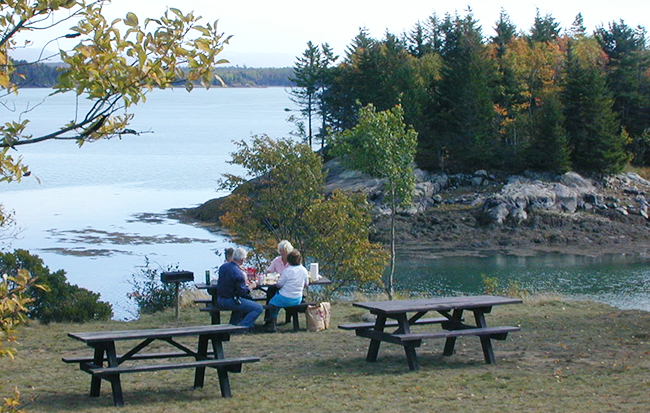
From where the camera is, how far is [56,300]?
55.2ft

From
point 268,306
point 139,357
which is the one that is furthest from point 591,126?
point 139,357

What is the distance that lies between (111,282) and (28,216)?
24.1 metres

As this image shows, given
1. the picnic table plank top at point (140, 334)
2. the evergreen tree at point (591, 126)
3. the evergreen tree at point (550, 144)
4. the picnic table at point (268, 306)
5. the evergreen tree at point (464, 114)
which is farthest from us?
the evergreen tree at point (464, 114)

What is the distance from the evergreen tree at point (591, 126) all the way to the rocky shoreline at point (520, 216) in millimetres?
1213

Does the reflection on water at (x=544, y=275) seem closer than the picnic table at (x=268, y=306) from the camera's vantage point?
No

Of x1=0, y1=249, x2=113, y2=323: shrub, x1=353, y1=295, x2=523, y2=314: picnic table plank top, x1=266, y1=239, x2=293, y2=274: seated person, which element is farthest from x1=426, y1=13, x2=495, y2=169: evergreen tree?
x1=353, y1=295, x2=523, y2=314: picnic table plank top

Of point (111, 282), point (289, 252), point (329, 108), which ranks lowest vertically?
point (111, 282)

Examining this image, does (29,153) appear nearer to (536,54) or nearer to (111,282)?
(536,54)

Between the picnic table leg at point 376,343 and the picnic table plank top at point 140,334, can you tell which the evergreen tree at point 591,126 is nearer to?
the picnic table leg at point 376,343

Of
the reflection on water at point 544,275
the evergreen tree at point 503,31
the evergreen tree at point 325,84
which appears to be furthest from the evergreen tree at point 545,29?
the reflection on water at point 544,275

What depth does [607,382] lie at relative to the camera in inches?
341

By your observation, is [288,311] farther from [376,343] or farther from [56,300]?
[56,300]

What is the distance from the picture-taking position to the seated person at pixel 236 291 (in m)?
11.3

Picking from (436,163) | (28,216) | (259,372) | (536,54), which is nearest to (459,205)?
(436,163)
